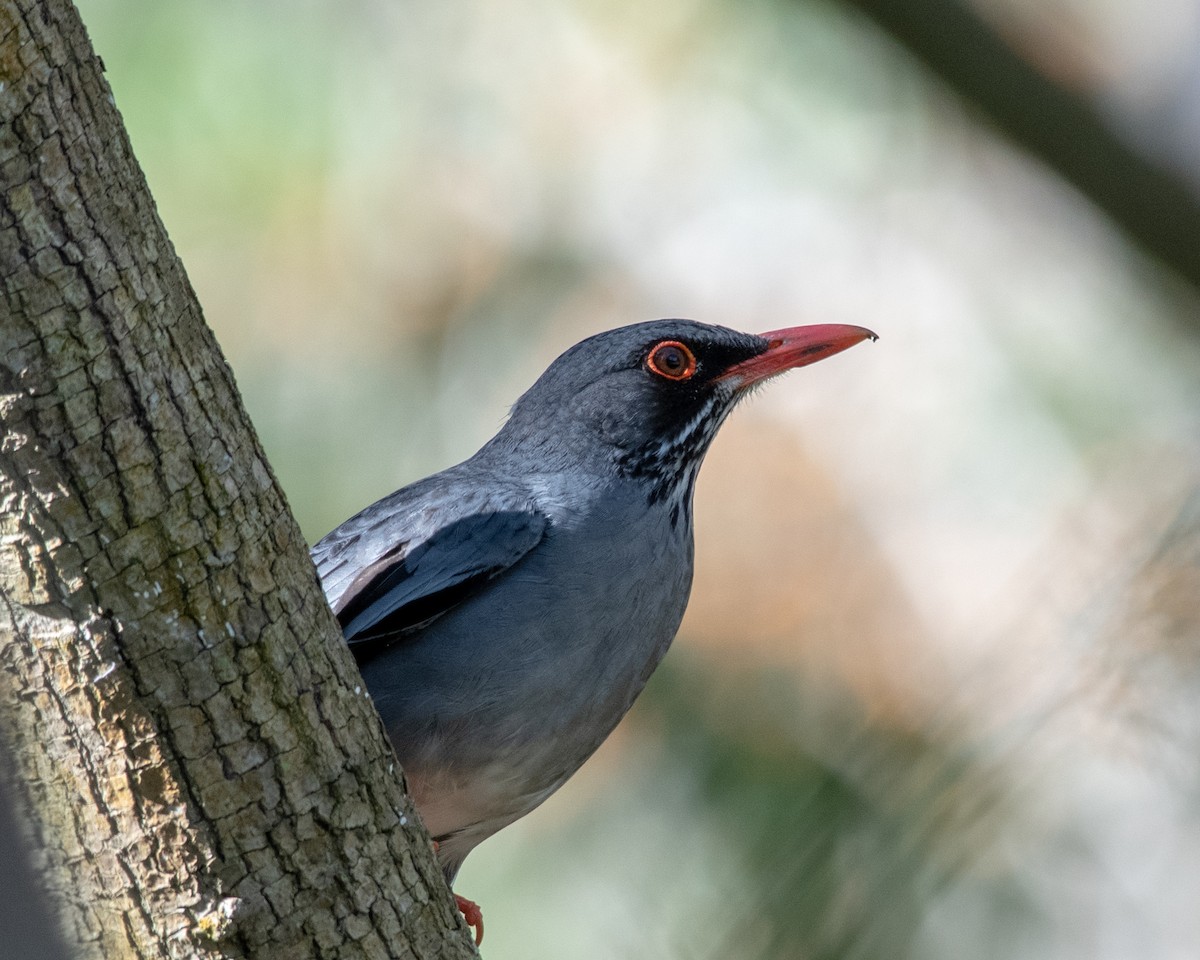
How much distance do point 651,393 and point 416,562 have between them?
138 cm

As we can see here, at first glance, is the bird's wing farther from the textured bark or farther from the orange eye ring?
the textured bark

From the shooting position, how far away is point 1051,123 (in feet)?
16.6

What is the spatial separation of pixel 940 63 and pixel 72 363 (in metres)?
3.53

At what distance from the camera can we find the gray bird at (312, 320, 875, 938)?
5.14m

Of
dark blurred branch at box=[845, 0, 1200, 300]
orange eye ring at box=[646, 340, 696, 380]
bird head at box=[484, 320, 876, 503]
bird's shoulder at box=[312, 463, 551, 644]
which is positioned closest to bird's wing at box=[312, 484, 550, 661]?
bird's shoulder at box=[312, 463, 551, 644]

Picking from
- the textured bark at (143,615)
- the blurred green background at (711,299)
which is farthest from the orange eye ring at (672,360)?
the textured bark at (143,615)

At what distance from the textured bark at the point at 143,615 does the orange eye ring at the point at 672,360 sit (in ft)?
9.23

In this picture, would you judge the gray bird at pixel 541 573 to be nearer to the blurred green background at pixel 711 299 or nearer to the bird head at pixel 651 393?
the bird head at pixel 651 393

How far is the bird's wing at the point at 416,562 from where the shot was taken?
529 cm

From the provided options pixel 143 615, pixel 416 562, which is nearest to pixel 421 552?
pixel 416 562

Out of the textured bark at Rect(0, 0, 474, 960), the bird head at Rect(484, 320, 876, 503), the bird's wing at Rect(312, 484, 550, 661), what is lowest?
the textured bark at Rect(0, 0, 474, 960)

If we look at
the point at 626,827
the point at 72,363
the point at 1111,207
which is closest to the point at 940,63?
the point at 1111,207

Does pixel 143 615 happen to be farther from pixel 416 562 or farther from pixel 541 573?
pixel 541 573

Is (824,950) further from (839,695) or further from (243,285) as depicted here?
(243,285)
